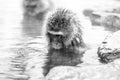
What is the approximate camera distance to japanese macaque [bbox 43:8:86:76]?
21.9 ft

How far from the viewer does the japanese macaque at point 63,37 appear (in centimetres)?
668

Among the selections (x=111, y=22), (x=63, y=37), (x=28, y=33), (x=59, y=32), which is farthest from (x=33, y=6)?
(x=59, y=32)

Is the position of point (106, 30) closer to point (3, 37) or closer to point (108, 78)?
point (3, 37)

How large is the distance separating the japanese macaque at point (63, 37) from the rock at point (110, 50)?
0.45 meters

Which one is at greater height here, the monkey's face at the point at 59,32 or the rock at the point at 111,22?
the monkey's face at the point at 59,32

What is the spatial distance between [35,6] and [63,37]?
674 cm

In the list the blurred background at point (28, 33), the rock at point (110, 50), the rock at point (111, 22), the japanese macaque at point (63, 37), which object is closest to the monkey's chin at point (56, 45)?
the japanese macaque at point (63, 37)

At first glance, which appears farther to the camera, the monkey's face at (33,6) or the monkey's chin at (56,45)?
the monkey's face at (33,6)

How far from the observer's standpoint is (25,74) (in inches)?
213

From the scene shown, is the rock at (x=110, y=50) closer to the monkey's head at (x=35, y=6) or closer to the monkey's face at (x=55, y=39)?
the monkey's face at (x=55, y=39)

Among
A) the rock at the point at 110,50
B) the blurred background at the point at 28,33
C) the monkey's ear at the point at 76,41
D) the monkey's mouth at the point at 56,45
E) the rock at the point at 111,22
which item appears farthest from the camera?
the rock at the point at 111,22

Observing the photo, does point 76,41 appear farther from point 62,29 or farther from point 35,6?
point 35,6

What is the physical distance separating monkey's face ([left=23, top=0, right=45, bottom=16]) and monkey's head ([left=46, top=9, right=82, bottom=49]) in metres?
6.03

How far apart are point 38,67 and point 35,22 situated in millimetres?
5327
